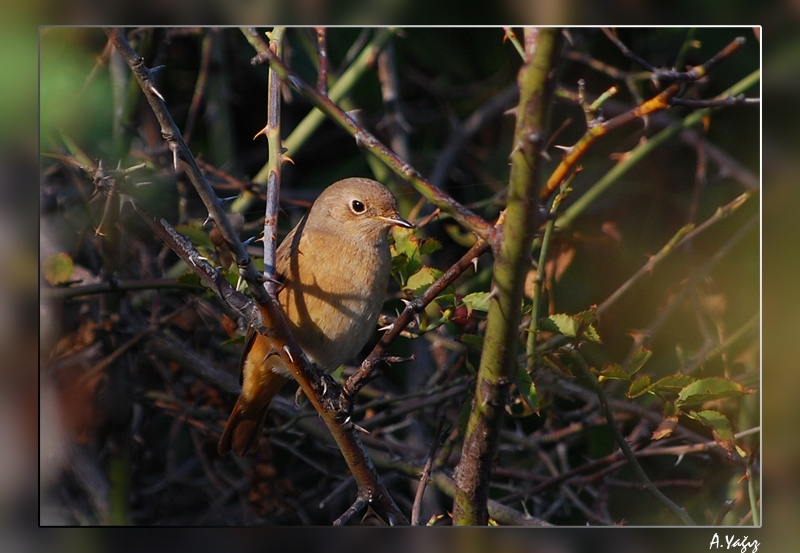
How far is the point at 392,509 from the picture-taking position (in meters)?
2.74

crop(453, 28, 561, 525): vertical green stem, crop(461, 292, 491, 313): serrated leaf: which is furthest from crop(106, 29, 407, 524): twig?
crop(461, 292, 491, 313): serrated leaf

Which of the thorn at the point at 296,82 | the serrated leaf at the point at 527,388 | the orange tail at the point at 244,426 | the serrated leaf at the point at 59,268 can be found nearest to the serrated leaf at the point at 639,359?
the serrated leaf at the point at 527,388

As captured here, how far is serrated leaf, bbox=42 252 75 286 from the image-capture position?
2875 mm

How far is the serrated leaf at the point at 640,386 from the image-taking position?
8.46 feet

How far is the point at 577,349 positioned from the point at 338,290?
0.88m

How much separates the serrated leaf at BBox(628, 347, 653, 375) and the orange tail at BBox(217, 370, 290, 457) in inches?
50.7

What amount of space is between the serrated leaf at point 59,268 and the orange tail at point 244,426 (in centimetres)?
81

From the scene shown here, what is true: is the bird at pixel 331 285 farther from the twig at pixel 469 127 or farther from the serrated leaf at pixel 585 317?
the serrated leaf at pixel 585 317

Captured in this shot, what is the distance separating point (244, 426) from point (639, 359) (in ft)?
5.00

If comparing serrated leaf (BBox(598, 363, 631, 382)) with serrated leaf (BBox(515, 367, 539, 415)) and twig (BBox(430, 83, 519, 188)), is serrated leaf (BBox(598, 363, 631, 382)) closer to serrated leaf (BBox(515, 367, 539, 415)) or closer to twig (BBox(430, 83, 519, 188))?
serrated leaf (BBox(515, 367, 539, 415))

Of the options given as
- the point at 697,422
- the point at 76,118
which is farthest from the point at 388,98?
the point at 697,422

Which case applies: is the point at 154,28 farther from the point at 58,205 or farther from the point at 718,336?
the point at 718,336

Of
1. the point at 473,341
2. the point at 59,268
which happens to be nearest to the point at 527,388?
the point at 473,341

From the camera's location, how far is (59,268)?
2.88 metres
